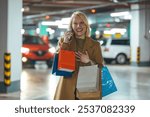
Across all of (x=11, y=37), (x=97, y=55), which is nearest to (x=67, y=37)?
(x=97, y=55)

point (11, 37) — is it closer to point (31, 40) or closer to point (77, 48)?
point (77, 48)

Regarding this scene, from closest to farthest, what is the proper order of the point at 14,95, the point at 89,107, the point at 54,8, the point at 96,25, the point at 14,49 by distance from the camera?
the point at 89,107, the point at 14,95, the point at 14,49, the point at 54,8, the point at 96,25

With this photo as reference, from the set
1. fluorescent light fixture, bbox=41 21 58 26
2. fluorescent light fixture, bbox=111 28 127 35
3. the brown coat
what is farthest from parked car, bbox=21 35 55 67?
the brown coat

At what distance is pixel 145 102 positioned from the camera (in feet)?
12.3

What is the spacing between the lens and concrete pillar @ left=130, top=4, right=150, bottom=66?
926 inches

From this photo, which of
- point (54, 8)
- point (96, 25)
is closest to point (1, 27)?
point (54, 8)

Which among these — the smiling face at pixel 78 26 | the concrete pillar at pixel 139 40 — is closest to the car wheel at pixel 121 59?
the concrete pillar at pixel 139 40

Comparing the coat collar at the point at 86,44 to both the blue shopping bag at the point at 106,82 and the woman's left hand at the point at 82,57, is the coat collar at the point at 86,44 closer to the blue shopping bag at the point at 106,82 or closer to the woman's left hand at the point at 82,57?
the woman's left hand at the point at 82,57

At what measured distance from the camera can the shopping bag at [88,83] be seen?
386 cm

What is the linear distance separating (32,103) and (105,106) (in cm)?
71

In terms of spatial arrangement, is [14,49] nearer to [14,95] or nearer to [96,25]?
[14,95]

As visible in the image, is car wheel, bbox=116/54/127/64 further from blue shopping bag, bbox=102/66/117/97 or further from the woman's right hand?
the woman's right hand

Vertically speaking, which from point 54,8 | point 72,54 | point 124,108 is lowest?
point 124,108

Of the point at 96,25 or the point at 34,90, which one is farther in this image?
the point at 96,25
